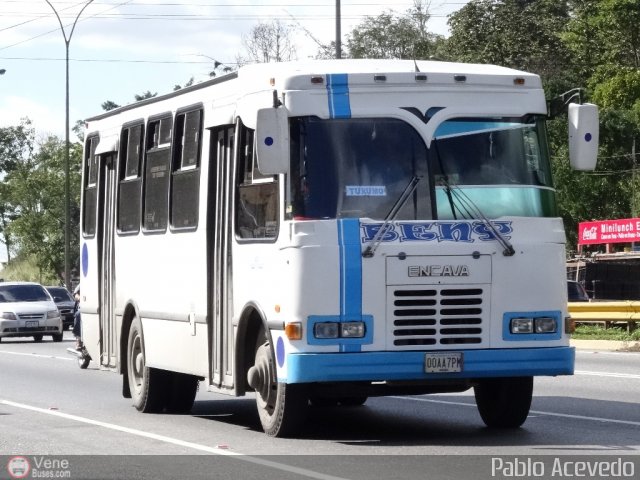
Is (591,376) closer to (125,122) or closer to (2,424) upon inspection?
(125,122)

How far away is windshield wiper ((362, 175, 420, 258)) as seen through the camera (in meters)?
12.5

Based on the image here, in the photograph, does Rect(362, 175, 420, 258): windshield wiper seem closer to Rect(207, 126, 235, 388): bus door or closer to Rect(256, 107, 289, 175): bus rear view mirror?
Rect(256, 107, 289, 175): bus rear view mirror

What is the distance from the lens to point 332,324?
12.5m

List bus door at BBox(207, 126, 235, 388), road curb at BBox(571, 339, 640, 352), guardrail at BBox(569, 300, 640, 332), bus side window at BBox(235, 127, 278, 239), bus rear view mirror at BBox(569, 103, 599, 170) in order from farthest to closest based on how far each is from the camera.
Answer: guardrail at BBox(569, 300, 640, 332) < road curb at BBox(571, 339, 640, 352) < bus door at BBox(207, 126, 235, 388) < bus rear view mirror at BBox(569, 103, 599, 170) < bus side window at BBox(235, 127, 278, 239)

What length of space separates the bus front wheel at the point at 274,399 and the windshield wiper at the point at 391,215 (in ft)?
4.17

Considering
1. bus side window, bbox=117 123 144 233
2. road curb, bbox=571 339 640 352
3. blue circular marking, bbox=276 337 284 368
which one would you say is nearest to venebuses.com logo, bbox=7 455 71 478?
blue circular marking, bbox=276 337 284 368

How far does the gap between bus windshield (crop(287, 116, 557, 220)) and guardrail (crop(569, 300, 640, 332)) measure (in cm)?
1842

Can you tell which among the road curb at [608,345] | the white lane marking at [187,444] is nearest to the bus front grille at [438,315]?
the white lane marking at [187,444]

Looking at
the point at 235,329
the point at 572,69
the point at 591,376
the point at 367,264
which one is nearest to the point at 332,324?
the point at 367,264

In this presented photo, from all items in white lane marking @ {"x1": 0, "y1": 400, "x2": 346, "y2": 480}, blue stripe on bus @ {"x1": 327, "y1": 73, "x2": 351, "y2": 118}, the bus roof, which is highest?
the bus roof

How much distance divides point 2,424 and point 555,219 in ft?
19.3

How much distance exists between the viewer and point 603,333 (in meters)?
31.2

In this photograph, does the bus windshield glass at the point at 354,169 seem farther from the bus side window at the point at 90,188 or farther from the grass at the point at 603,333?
the grass at the point at 603,333

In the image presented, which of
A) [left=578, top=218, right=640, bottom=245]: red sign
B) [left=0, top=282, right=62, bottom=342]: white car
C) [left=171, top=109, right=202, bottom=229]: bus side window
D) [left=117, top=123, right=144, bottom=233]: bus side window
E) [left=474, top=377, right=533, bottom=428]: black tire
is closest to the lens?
[left=474, top=377, right=533, bottom=428]: black tire
